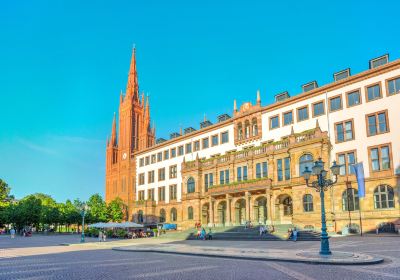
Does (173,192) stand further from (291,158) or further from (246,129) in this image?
(291,158)

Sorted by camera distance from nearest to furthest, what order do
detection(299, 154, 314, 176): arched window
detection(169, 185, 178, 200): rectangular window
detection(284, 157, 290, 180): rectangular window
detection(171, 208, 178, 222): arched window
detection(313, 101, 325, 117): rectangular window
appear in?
1. detection(299, 154, 314, 176): arched window
2. detection(313, 101, 325, 117): rectangular window
3. detection(284, 157, 290, 180): rectangular window
4. detection(171, 208, 178, 222): arched window
5. detection(169, 185, 178, 200): rectangular window

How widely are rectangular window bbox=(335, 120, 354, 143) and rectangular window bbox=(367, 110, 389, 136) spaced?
6.63ft

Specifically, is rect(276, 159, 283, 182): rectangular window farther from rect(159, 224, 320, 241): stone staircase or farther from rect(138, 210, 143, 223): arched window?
rect(138, 210, 143, 223): arched window

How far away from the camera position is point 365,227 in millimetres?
38438

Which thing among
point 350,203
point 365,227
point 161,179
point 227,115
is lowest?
point 365,227

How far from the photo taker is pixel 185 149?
65188 millimetres

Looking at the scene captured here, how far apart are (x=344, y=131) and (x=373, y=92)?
5320 millimetres

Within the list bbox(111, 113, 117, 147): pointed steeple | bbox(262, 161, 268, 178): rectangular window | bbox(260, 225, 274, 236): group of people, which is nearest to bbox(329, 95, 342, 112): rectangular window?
bbox(262, 161, 268, 178): rectangular window

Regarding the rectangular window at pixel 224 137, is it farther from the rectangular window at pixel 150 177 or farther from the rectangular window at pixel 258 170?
the rectangular window at pixel 150 177

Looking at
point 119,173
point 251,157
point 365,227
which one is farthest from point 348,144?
point 119,173

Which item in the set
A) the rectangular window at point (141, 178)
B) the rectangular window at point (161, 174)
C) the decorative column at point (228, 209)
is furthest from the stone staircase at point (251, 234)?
the rectangular window at point (141, 178)

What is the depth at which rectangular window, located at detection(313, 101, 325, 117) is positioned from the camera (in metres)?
44.9

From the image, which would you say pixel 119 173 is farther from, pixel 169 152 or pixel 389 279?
pixel 389 279

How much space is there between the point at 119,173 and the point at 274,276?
270 feet
